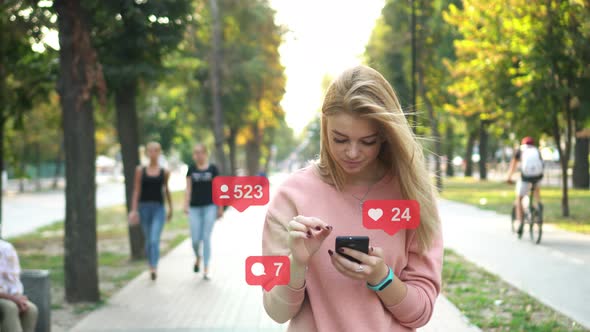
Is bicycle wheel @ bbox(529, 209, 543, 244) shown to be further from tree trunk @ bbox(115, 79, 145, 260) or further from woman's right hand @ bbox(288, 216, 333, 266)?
woman's right hand @ bbox(288, 216, 333, 266)

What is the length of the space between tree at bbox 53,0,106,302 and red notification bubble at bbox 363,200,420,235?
704cm

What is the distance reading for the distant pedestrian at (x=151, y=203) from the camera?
32.1 feet

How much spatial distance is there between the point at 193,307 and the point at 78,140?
7.90 ft

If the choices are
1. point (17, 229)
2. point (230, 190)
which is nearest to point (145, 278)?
point (230, 190)

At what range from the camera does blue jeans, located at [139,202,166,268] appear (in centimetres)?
977

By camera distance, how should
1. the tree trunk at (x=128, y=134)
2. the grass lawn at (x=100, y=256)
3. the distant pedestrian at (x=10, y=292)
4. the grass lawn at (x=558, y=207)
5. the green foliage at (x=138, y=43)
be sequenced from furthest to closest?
the grass lawn at (x=558, y=207) → the tree trunk at (x=128, y=134) → the green foliage at (x=138, y=43) → the grass lawn at (x=100, y=256) → the distant pedestrian at (x=10, y=292)

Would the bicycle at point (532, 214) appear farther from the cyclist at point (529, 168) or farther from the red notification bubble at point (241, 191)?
the red notification bubble at point (241, 191)

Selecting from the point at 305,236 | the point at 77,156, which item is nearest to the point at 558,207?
the point at 77,156

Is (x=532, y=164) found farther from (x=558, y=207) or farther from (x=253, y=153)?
(x=253, y=153)

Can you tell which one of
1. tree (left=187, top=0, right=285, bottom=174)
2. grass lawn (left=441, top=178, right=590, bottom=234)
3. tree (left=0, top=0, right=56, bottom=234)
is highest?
tree (left=187, top=0, right=285, bottom=174)

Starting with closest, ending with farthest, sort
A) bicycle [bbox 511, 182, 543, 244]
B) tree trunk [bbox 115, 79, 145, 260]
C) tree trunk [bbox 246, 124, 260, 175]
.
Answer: tree trunk [bbox 115, 79, 145, 260] → bicycle [bbox 511, 182, 543, 244] → tree trunk [bbox 246, 124, 260, 175]

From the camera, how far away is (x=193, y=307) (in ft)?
26.2

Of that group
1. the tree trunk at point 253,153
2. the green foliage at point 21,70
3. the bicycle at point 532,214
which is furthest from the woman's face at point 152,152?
the tree trunk at point 253,153

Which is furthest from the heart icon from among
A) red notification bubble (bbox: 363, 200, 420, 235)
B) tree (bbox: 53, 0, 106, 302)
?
tree (bbox: 53, 0, 106, 302)
